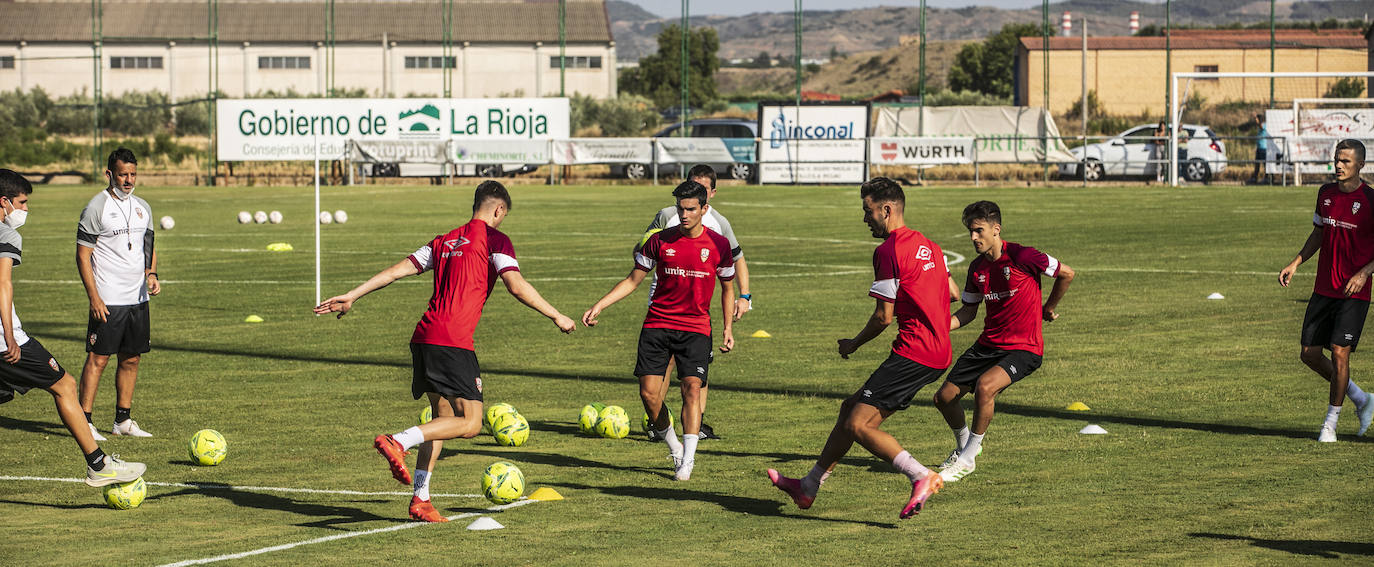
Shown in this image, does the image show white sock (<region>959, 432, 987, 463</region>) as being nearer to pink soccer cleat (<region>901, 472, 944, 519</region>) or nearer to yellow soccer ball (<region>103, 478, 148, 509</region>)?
pink soccer cleat (<region>901, 472, 944, 519</region>)

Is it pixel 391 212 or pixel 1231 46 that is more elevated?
pixel 1231 46

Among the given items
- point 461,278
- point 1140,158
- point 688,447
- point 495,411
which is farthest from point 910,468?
point 1140,158

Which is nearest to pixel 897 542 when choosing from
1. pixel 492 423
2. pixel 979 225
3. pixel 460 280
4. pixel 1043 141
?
pixel 979 225

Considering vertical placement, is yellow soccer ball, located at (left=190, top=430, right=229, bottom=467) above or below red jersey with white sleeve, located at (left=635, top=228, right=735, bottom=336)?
below

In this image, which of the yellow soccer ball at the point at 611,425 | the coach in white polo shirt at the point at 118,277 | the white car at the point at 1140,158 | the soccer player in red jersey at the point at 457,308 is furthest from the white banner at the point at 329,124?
the soccer player in red jersey at the point at 457,308

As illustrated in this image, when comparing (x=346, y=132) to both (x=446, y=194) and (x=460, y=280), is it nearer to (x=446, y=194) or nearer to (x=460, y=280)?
(x=446, y=194)

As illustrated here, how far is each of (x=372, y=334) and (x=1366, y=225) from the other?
1108 centimetres

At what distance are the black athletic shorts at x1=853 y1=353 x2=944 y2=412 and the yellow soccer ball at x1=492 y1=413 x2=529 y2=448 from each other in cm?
355

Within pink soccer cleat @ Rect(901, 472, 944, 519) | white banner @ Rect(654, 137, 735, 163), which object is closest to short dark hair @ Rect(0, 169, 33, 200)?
pink soccer cleat @ Rect(901, 472, 944, 519)

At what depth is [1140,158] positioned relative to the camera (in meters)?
48.7

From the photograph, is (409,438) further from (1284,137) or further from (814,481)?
(1284,137)

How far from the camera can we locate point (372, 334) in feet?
60.1

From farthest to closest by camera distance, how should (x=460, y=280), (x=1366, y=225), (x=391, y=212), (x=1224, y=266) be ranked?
(x=391, y=212) < (x=1224, y=266) < (x=1366, y=225) < (x=460, y=280)

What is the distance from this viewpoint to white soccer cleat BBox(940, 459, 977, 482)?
32.6ft
